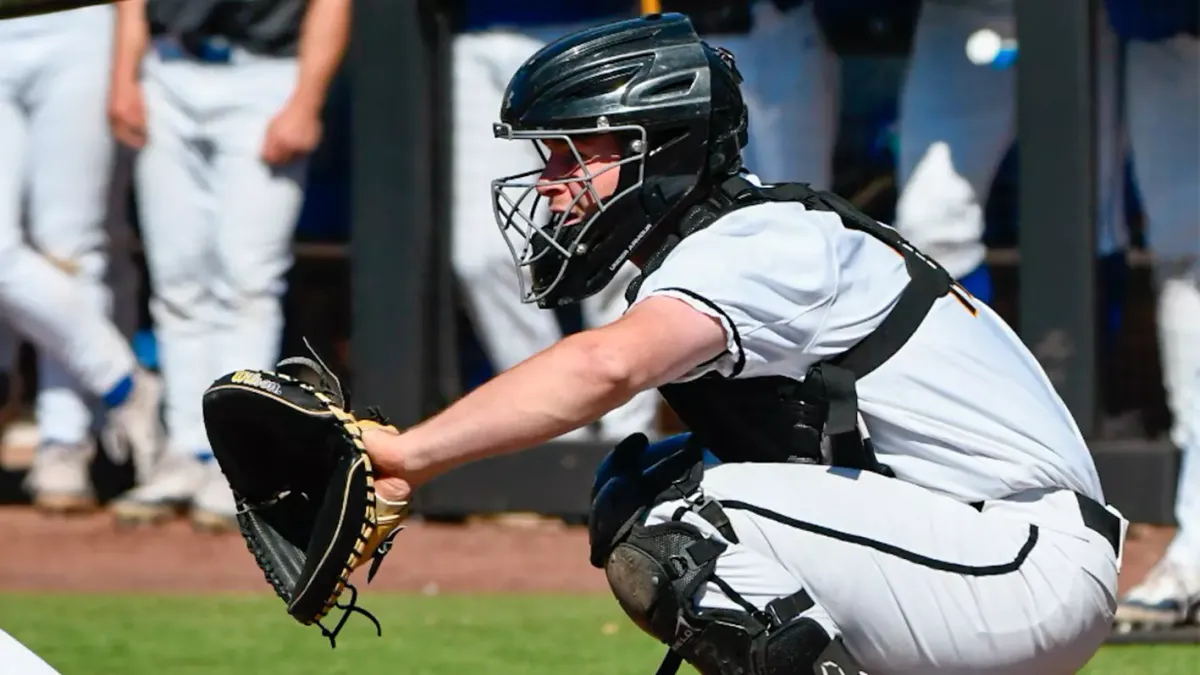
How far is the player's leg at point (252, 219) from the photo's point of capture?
688 centimetres

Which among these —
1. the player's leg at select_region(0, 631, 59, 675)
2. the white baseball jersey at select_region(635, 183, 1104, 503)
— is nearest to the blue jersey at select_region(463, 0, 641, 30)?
the white baseball jersey at select_region(635, 183, 1104, 503)

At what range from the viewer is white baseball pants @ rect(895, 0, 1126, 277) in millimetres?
6309

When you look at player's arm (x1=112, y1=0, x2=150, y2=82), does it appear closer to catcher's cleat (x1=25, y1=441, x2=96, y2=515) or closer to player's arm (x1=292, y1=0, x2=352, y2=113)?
player's arm (x1=292, y1=0, x2=352, y2=113)

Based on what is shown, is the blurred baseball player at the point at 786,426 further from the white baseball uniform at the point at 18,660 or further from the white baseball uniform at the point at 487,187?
the white baseball uniform at the point at 487,187

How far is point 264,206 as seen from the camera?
271 inches

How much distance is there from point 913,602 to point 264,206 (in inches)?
168

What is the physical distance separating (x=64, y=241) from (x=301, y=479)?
4.21 meters

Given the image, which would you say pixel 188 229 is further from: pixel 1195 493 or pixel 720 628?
pixel 720 628

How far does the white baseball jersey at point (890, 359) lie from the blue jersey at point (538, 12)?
3847 millimetres

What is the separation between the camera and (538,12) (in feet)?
22.8

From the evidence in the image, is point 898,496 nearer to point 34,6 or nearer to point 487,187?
point 34,6

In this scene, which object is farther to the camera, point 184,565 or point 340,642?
point 184,565

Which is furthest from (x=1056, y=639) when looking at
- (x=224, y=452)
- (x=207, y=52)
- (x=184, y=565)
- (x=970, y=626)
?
(x=207, y=52)

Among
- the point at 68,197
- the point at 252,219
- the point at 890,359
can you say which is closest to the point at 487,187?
the point at 252,219
